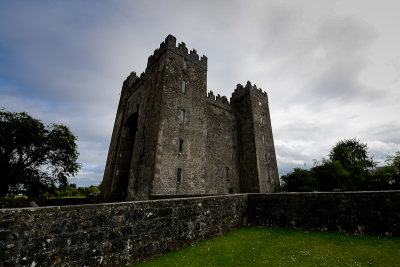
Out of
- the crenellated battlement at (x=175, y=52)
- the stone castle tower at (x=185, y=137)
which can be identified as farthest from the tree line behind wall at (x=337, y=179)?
the crenellated battlement at (x=175, y=52)

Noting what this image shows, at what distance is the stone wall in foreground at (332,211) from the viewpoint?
7.23 metres

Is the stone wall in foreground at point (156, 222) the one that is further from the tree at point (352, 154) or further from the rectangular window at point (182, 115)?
the tree at point (352, 154)

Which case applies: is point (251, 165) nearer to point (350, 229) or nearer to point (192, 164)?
point (192, 164)

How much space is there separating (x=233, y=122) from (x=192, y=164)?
12.8 meters

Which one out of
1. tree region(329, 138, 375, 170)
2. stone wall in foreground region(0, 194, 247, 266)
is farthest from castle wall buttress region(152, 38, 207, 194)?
tree region(329, 138, 375, 170)

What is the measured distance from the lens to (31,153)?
26.3 meters

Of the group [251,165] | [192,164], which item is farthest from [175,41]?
[251,165]

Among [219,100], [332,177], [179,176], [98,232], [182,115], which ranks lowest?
[98,232]

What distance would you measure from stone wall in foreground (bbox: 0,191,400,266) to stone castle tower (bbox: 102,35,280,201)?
8.48 m

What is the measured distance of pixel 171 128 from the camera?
59.3ft

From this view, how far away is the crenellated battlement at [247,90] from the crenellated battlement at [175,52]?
886cm

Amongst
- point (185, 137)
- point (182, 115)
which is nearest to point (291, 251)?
point (185, 137)

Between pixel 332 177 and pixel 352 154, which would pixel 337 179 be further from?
pixel 352 154

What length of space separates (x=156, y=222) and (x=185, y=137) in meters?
12.8
